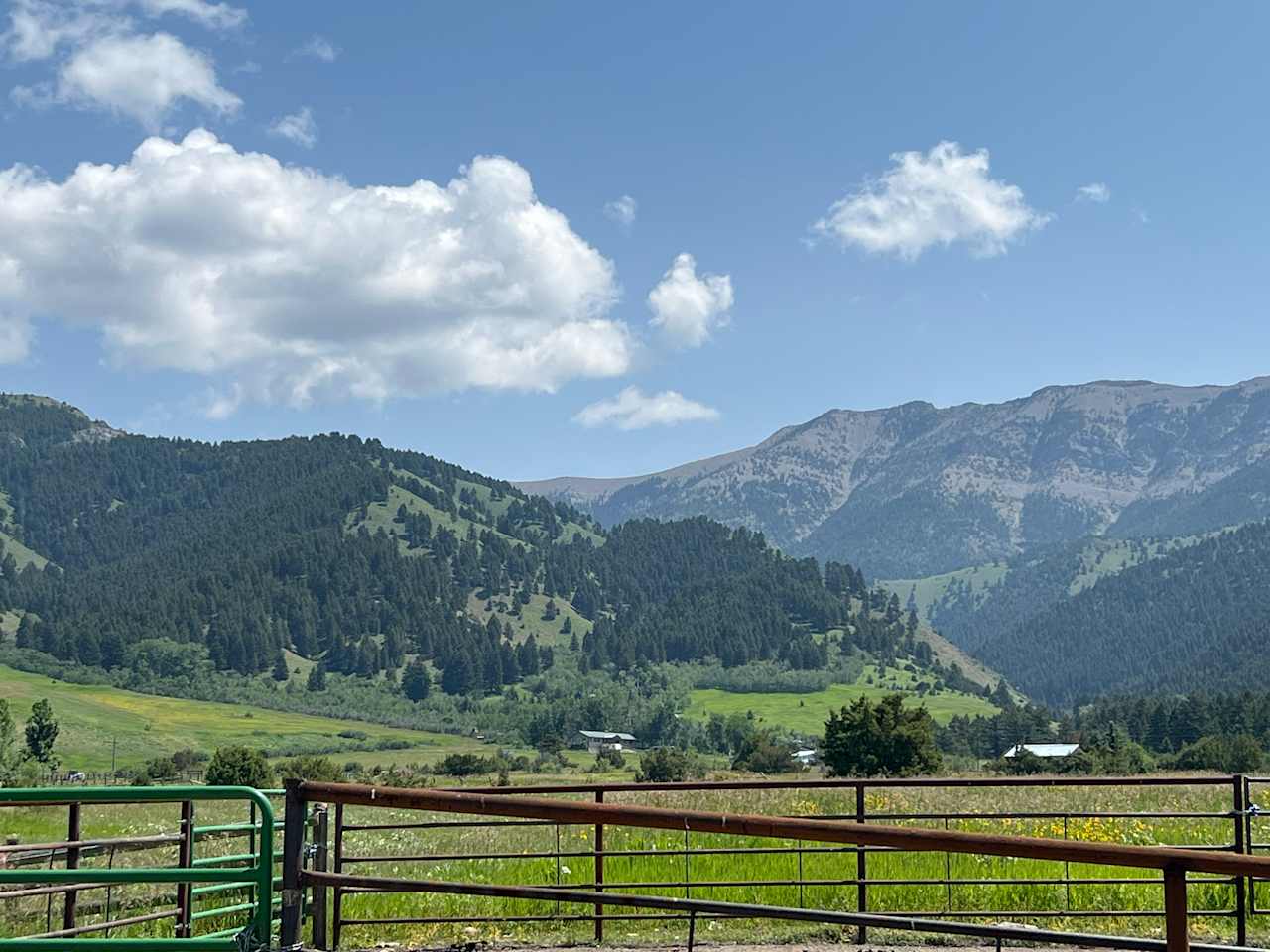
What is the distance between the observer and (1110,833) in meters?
18.9

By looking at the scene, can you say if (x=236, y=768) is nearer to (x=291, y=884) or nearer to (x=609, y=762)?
(x=291, y=884)

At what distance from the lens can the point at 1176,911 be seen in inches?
210

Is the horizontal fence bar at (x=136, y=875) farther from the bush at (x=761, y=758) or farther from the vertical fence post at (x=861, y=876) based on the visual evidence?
the bush at (x=761, y=758)

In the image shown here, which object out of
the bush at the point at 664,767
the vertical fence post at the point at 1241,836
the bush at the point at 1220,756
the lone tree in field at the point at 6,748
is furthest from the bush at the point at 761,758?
the vertical fence post at the point at 1241,836

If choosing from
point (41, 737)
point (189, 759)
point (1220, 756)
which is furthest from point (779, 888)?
point (189, 759)

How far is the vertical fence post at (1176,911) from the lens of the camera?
5.29 m

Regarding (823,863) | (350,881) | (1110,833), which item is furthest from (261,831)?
(1110,833)

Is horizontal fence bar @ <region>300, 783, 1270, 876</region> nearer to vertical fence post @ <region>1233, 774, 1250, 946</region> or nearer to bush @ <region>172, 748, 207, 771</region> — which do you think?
vertical fence post @ <region>1233, 774, 1250, 946</region>

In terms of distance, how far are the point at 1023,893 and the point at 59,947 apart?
11986 millimetres

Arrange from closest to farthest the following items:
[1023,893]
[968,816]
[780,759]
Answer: [968,816], [1023,893], [780,759]

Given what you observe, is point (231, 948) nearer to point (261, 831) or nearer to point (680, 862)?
point (261, 831)

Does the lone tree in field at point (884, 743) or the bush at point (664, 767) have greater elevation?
the lone tree in field at point (884, 743)

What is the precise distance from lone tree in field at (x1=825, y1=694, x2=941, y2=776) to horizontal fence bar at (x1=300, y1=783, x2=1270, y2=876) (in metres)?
62.4

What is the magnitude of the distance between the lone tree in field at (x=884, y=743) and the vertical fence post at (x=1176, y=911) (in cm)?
6258
